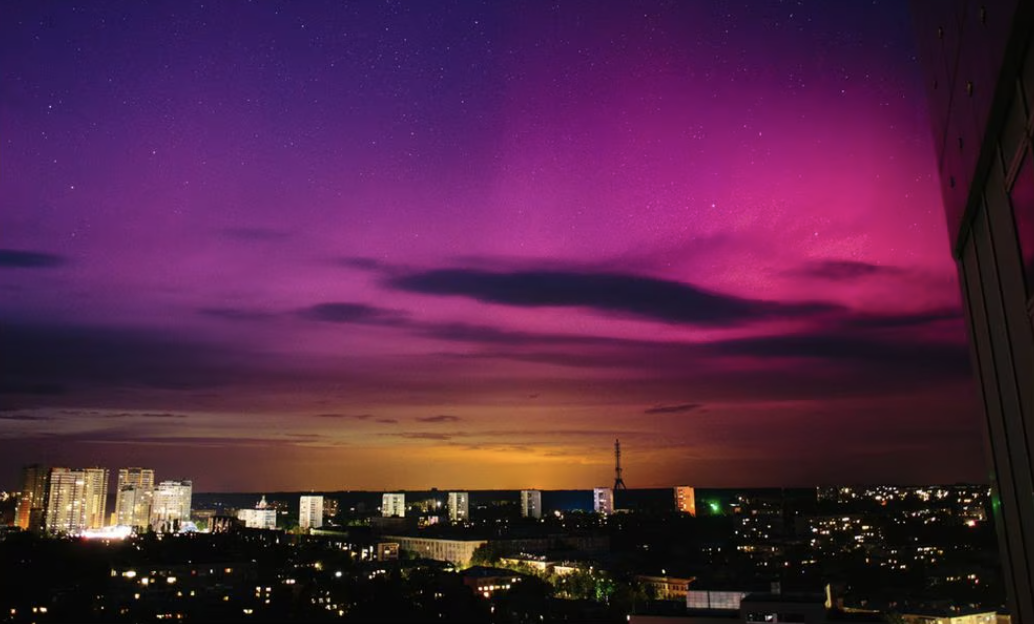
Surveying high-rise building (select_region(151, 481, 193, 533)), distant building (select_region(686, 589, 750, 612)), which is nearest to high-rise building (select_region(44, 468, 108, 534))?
high-rise building (select_region(151, 481, 193, 533))

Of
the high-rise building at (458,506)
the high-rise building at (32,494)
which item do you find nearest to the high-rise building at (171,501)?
the high-rise building at (32,494)

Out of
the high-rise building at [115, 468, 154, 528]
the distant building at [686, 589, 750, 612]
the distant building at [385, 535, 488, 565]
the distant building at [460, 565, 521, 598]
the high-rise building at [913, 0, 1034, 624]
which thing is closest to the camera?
the high-rise building at [913, 0, 1034, 624]

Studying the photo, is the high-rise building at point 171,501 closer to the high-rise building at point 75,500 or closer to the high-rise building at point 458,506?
the high-rise building at point 75,500

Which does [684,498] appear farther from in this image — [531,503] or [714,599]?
[714,599]

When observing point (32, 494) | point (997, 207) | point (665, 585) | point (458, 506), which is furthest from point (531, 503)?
point (997, 207)

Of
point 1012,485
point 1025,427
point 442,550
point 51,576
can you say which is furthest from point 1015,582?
point 442,550

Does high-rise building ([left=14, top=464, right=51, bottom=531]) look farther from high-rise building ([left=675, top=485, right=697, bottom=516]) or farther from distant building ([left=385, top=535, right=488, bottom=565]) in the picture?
high-rise building ([left=675, top=485, right=697, bottom=516])
